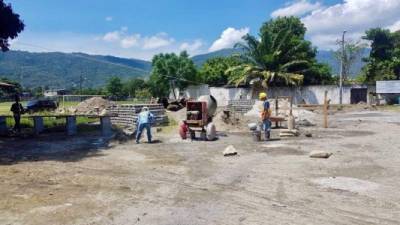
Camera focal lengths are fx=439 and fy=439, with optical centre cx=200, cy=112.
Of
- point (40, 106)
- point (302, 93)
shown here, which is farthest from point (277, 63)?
point (40, 106)

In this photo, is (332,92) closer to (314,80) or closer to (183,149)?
(314,80)

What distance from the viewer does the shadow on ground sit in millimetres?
14094

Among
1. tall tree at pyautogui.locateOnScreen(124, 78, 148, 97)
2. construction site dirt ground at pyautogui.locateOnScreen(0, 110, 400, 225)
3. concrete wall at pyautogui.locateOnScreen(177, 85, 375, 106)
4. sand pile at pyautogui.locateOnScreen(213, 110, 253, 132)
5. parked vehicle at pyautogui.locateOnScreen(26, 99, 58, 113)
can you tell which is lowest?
construction site dirt ground at pyautogui.locateOnScreen(0, 110, 400, 225)

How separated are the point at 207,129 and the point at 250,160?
5366mm

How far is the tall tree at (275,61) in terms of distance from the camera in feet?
149

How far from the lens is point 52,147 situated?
16750 mm

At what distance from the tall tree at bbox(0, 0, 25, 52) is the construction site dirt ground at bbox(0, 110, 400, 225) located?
209 inches

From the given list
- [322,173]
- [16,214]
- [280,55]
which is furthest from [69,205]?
[280,55]

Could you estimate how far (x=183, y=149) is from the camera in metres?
15.6

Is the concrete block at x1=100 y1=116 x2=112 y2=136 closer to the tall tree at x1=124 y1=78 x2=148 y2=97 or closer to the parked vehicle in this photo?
the parked vehicle

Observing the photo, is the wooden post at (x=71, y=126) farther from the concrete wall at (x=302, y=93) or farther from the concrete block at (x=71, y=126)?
the concrete wall at (x=302, y=93)

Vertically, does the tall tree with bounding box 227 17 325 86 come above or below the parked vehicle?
above

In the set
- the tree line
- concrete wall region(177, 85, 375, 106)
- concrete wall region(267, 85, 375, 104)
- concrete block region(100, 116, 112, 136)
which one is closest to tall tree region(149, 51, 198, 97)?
the tree line

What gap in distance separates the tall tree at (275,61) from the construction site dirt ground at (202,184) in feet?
95.9
